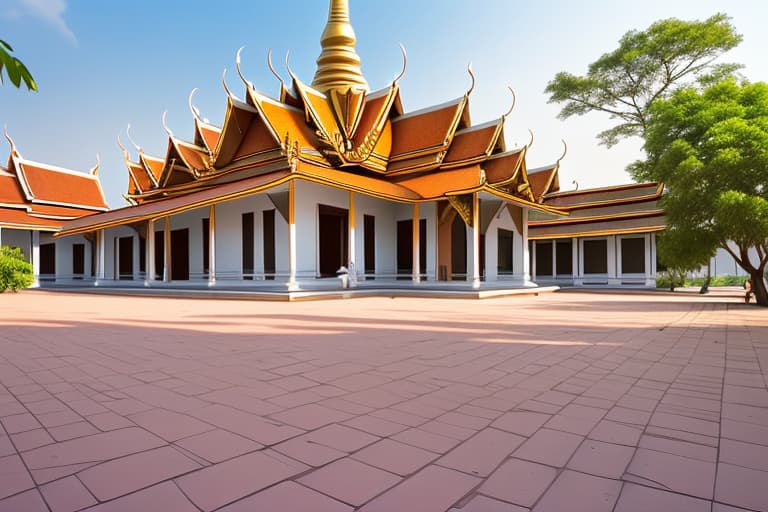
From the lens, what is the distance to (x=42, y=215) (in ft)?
68.1

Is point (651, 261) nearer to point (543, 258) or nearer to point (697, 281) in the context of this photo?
point (543, 258)

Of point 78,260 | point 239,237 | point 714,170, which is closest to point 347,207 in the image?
point 239,237

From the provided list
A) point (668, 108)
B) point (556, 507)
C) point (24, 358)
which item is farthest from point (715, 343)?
point (668, 108)

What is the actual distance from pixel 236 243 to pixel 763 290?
552 inches

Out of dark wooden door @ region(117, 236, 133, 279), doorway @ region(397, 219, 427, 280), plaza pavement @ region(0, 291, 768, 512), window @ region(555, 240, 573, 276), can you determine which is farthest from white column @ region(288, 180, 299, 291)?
window @ region(555, 240, 573, 276)

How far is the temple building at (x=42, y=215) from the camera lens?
66.6ft

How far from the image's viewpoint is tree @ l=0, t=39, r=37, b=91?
45.4 inches

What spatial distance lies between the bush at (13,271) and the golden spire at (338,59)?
12764 millimetres

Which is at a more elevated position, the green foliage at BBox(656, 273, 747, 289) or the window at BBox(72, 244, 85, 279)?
the window at BBox(72, 244, 85, 279)

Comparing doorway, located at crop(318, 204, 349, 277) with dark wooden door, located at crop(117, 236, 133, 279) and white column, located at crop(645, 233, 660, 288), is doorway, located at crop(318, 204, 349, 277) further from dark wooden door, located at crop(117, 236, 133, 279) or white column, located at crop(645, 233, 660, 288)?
white column, located at crop(645, 233, 660, 288)

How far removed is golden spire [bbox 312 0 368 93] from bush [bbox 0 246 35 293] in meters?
12.8

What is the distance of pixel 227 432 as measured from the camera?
215cm

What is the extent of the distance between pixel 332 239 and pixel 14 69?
39.9 ft

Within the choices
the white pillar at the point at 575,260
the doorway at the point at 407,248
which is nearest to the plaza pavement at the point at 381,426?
the doorway at the point at 407,248
